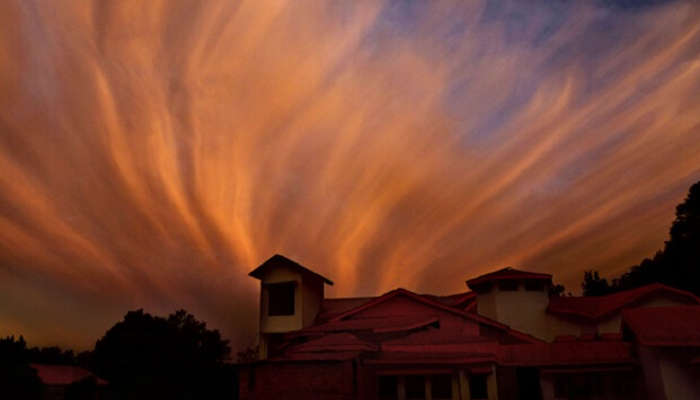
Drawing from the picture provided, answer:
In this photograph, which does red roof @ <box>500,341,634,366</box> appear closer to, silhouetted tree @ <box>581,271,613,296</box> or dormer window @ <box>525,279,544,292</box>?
dormer window @ <box>525,279,544,292</box>

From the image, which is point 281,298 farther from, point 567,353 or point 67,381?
point 67,381

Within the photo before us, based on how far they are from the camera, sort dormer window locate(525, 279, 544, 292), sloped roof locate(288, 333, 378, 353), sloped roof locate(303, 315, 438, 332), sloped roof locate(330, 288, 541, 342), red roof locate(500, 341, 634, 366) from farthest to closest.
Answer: dormer window locate(525, 279, 544, 292) → sloped roof locate(303, 315, 438, 332) → sloped roof locate(330, 288, 541, 342) → sloped roof locate(288, 333, 378, 353) → red roof locate(500, 341, 634, 366)

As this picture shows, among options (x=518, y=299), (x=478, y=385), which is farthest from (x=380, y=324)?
(x=518, y=299)

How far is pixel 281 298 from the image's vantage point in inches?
1459

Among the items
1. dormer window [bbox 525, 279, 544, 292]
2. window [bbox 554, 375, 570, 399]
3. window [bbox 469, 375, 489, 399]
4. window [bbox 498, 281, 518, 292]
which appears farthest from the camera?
dormer window [bbox 525, 279, 544, 292]

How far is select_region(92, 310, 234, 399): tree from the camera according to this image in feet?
130

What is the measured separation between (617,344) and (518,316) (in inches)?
368

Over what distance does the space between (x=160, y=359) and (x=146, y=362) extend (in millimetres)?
1813

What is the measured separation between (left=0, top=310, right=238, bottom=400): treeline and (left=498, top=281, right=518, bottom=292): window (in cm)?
2112

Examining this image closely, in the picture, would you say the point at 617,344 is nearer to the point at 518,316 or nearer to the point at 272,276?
the point at 518,316

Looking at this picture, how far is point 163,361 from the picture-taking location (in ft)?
149

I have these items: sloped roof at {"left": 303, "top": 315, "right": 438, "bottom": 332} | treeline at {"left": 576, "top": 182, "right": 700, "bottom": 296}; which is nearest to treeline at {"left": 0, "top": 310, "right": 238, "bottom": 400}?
sloped roof at {"left": 303, "top": 315, "right": 438, "bottom": 332}

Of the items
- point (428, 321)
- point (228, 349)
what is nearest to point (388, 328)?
point (428, 321)

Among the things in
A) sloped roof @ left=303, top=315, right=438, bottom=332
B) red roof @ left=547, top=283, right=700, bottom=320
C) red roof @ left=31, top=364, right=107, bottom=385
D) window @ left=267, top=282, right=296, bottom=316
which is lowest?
red roof @ left=31, top=364, right=107, bottom=385
